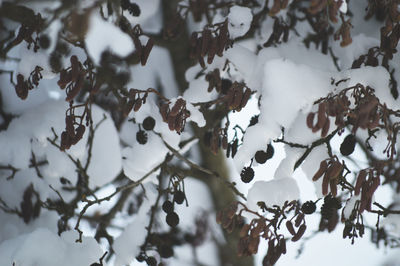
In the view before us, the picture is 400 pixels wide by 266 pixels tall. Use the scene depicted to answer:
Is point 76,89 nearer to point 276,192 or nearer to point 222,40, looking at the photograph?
point 222,40

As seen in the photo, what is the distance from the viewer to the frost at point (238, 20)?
195 centimetres

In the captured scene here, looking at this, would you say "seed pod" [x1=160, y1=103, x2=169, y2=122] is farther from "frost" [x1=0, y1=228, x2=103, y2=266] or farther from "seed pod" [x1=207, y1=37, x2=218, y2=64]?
"frost" [x1=0, y1=228, x2=103, y2=266]

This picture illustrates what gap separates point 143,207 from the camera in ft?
8.68

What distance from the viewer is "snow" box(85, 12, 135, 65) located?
1.16 meters

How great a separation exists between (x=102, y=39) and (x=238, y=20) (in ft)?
3.01

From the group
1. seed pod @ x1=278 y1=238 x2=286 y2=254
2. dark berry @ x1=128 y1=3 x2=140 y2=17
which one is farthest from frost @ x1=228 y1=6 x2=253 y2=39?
seed pod @ x1=278 y1=238 x2=286 y2=254

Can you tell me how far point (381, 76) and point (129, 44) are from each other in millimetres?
1061

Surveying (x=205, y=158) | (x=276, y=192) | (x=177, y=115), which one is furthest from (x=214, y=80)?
(x=205, y=158)

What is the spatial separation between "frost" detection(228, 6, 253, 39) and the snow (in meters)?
0.84

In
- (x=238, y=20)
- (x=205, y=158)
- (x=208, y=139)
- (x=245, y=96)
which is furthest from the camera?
(x=205, y=158)

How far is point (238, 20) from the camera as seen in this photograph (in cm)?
196

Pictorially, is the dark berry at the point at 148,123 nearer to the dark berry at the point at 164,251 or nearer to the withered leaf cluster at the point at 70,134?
the withered leaf cluster at the point at 70,134

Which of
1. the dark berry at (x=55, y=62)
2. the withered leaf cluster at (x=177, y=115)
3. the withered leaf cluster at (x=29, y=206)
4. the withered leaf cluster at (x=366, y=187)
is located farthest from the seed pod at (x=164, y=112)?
the withered leaf cluster at (x=29, y=206)

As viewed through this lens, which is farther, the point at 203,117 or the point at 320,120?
the point at 203,117
